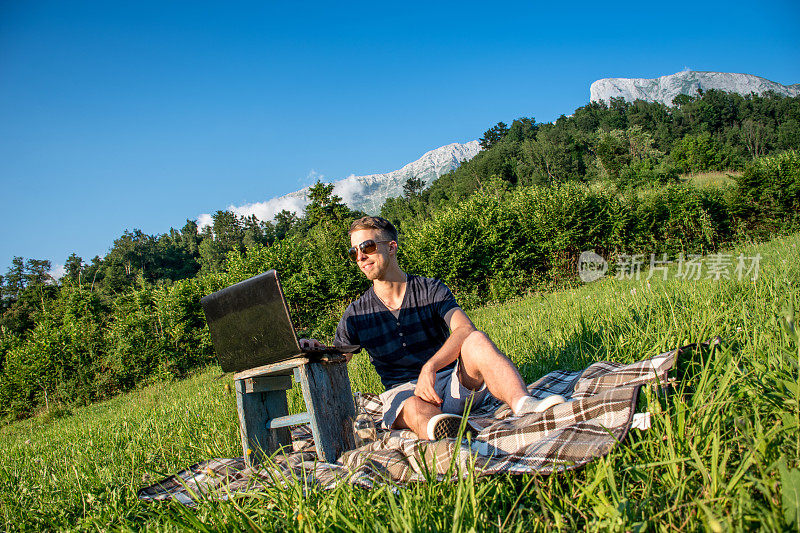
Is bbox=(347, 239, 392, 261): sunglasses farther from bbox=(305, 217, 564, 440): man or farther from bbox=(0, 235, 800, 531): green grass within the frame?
bbox=(0, 235, 800, 531): green grass

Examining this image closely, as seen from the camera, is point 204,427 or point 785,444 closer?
point 785,444

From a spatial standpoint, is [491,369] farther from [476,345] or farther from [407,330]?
[407,330]

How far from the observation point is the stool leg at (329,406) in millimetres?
2758

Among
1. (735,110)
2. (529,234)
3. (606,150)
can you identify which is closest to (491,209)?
(529,234)

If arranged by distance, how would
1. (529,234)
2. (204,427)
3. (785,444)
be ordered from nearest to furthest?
(785,444)
(204,427)
(529,234)

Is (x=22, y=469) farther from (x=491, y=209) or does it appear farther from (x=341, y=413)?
(x=491, y=209)

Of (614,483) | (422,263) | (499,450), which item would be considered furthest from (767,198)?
(614,483)

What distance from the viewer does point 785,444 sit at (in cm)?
144

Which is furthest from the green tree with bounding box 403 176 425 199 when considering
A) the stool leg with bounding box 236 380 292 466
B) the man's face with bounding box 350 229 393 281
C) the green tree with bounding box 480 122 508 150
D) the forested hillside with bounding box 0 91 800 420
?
the stool leg with bounding box 236 380 292 466

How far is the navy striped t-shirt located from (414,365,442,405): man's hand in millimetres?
589

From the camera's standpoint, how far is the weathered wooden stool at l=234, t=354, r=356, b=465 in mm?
2773

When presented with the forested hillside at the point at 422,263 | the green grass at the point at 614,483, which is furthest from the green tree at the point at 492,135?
the green grass at the point at 614,483

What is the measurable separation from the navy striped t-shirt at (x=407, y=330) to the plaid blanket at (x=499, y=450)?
62cm

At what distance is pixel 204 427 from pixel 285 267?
12397 millimetres
